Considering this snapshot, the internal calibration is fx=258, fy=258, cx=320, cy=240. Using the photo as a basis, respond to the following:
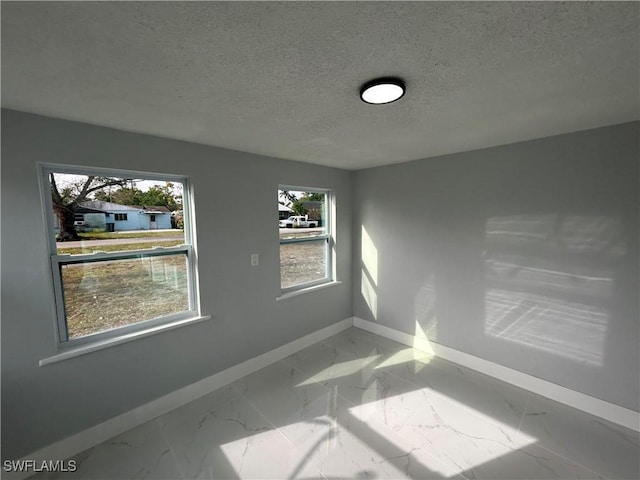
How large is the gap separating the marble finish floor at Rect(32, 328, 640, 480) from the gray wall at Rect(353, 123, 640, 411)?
0.46 meters

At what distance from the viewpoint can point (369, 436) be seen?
6.26 ft

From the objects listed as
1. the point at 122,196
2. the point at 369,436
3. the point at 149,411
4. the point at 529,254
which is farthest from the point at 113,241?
the point at 529,254

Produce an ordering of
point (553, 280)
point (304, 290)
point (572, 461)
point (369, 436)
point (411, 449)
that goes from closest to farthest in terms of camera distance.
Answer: point (572, 461) < point (411, 449) < point (369, 436) < point (553, 280) < point (304, 290)

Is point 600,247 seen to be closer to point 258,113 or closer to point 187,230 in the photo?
point 258,113

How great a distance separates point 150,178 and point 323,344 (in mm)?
2626

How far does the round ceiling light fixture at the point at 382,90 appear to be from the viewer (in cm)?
125

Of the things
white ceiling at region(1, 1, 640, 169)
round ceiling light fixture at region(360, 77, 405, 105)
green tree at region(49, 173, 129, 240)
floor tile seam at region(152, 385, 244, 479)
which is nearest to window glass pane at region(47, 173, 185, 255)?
green tree at region(49, 173, 129, 240)

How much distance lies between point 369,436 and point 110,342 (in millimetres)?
2024

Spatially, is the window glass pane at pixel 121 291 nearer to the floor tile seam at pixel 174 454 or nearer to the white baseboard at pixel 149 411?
the white baseboard at pixel 149 411

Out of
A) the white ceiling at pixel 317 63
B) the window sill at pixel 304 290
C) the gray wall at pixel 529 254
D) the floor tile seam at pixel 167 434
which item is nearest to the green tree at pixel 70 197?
the white ceiling at pixel 317 63

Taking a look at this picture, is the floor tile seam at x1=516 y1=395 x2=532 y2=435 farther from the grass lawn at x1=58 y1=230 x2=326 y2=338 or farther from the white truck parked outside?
the grass lawn at x1=58 y1=230 x2=326 y2=338

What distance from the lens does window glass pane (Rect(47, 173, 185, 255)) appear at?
5.83ft

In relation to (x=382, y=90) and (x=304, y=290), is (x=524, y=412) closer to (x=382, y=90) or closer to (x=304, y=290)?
(x=304, y=290)

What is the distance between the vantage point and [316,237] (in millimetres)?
3398
